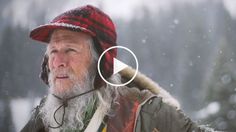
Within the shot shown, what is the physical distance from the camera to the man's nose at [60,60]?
2070 mm

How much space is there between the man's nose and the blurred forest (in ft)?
6.71

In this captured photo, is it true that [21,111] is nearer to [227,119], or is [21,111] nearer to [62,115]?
[62,115]

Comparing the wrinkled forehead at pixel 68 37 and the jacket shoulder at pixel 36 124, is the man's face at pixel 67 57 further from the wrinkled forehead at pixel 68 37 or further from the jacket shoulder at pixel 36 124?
the jacket shoulder at pixel 36 124

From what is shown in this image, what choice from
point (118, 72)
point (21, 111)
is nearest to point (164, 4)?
point (21, 111)

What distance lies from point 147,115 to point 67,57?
18.5 inches

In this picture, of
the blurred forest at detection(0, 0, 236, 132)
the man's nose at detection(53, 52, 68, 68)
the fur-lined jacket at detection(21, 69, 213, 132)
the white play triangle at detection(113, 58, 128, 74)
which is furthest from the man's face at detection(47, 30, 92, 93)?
the blurred forest at detection(0, 0, 236, 132)

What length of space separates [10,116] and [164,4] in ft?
6.29

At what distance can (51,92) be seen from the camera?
2195mm

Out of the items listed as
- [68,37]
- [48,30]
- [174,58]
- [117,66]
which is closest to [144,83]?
[117,66]

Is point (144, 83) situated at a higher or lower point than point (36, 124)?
higher

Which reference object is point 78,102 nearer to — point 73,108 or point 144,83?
point 73,108

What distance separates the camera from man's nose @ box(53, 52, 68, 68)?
2.07 m

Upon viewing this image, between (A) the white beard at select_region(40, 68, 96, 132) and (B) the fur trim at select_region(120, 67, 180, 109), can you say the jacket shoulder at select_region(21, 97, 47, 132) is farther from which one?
(B) the fur trim at select_region(120, 67, 180, 109)

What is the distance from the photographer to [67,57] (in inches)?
82.2
